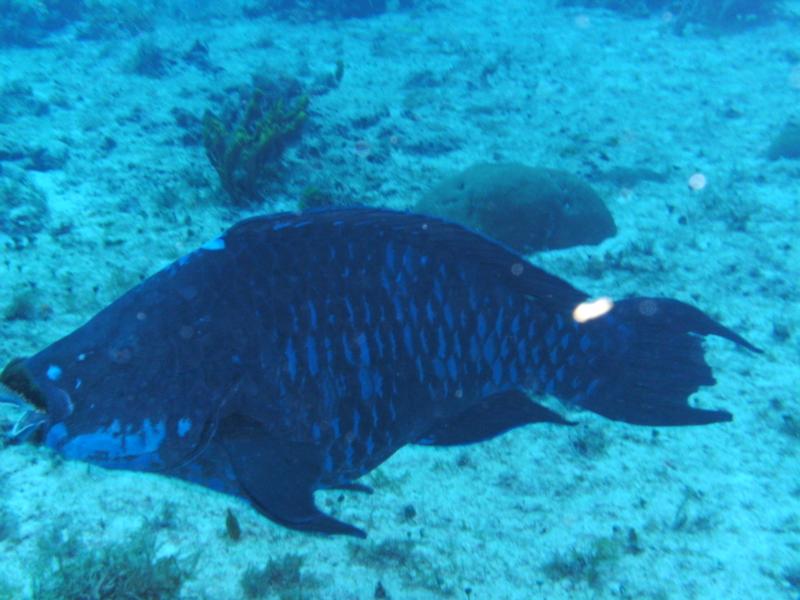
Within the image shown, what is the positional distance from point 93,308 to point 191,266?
3.68 m

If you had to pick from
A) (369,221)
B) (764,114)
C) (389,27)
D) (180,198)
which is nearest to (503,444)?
(369,221)

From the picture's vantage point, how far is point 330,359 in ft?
7.42

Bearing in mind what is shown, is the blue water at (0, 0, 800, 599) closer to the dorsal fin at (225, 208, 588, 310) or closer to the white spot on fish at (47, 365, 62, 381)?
the white spot on fish at (47, 365, 62, 381)

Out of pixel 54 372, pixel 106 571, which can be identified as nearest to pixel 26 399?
pixel 54 372

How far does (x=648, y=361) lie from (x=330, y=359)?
1.50 metres

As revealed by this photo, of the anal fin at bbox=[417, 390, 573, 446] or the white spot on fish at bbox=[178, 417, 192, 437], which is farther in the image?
the anal fin at bbox=[417, 390, 573, 446]

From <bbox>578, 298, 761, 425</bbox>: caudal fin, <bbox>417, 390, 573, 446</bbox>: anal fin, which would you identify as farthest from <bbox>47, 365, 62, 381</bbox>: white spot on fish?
<bbox>578, 298, 761, 425</bbox>: caudal fin

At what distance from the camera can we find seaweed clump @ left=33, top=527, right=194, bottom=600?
2.74 m

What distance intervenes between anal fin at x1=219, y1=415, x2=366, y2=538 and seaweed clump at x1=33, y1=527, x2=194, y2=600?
4.47 ft

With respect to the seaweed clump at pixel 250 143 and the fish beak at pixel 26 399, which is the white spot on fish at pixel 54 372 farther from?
the seaweed clump at pixel 250 143

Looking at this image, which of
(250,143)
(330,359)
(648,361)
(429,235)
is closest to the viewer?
(330,359)

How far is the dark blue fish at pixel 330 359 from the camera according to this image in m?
2.03

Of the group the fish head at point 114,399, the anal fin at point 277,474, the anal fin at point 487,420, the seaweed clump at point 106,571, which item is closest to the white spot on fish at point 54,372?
the fish head at point 114,399

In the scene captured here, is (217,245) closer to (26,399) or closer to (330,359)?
(330,359)
